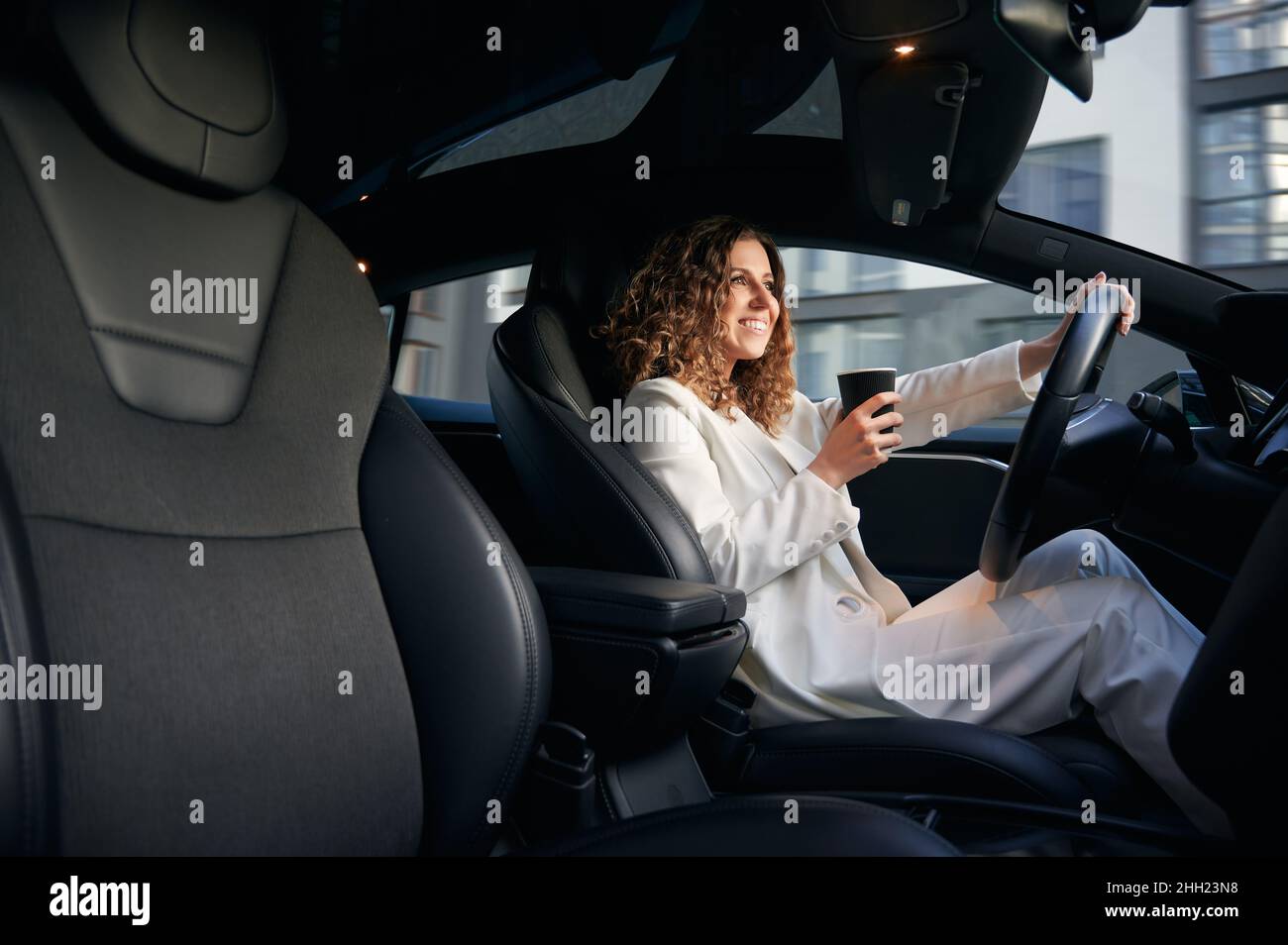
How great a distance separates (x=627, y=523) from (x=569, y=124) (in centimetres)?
105

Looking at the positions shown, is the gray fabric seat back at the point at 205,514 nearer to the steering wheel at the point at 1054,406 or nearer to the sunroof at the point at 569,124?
the steering wheel at the point at 1054,406

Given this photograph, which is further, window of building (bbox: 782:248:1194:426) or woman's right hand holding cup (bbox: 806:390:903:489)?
window of building (bbox: 782:248:1194:426)

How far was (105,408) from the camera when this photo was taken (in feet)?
2.57

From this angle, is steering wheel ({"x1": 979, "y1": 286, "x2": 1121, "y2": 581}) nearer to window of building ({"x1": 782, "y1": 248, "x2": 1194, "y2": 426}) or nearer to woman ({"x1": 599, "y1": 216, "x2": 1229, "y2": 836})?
woman ({"x1": 599, "y1": 216, "x2": 1229, "y2": 836})

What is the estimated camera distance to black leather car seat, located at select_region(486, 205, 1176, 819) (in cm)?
111

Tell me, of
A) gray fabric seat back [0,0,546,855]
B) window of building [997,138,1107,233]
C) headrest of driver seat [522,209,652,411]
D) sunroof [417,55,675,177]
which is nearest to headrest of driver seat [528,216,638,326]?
headrest of driver seat [522,209,652,411]

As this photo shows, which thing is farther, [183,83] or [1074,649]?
[1074,649]

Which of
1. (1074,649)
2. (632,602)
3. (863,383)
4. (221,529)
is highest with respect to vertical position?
(863,383)

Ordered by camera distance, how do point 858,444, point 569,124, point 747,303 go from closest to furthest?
point 858,444, point 747,303, point 569,124

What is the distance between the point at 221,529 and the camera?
809 mm

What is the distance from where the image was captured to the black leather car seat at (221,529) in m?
0.69

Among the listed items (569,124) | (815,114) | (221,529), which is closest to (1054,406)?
(221,529)

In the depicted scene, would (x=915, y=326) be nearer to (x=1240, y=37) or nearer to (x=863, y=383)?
(x=863, y=383)

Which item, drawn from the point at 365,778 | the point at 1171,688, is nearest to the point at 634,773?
the point at 365,778
